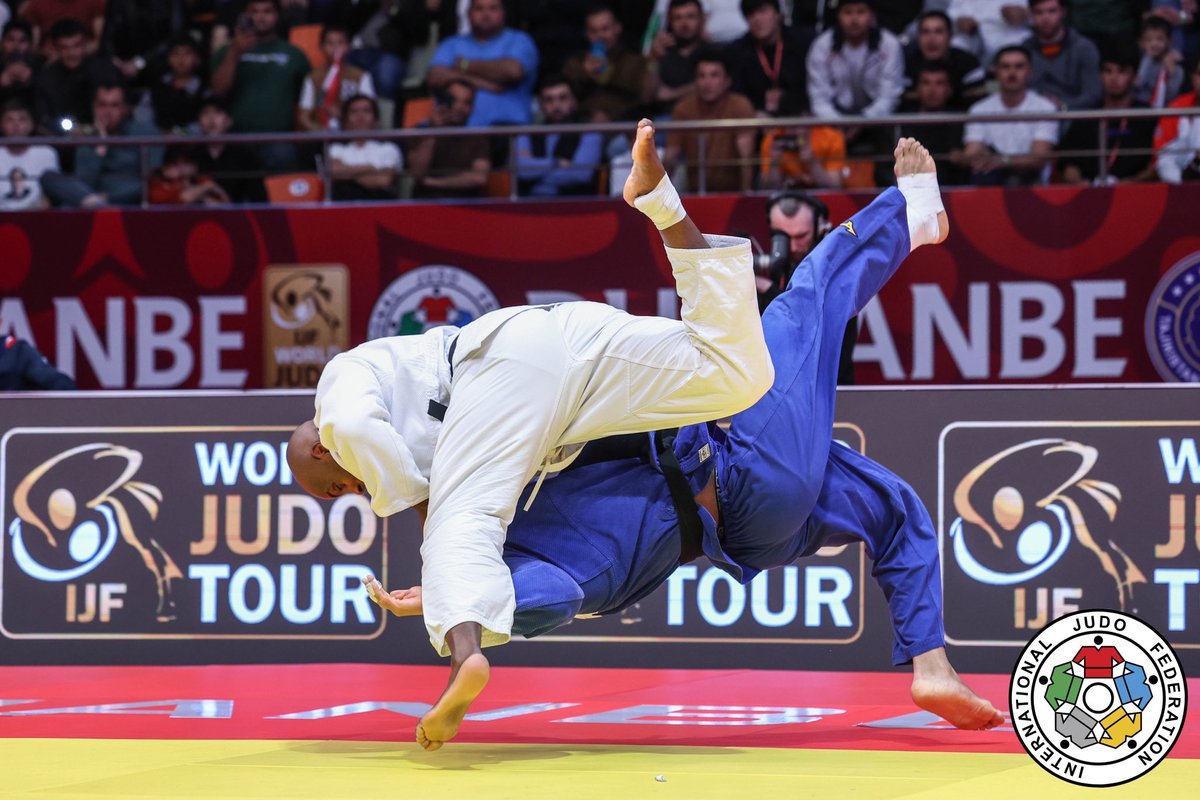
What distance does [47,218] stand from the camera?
8.23 m

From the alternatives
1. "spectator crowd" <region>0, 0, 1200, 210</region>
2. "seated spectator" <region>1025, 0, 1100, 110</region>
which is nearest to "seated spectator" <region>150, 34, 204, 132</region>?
"spectator crowd" <region>0, 0, 1200, 210</region>

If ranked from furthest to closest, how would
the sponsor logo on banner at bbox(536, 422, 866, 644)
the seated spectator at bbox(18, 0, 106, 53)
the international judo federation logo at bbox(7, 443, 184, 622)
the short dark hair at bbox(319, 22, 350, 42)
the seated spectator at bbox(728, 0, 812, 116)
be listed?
the seated spectator at bbox(18, 0, 106, 53), the short dark hair at bbox(319, 22, 350, 42), the seated spectator at bbox(728, 0, 812, 116), the international judo federation logo at bbox(7, 443, 184, 622), the sponsor logo on banner at bbox(536, 422, 866, 644)

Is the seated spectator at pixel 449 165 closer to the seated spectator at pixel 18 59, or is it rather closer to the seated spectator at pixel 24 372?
the seated spectator at pixel 24 372

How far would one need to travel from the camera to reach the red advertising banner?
7398mm

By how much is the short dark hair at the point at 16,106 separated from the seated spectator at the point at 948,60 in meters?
5.16

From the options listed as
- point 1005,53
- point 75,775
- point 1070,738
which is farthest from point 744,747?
point 1005,53

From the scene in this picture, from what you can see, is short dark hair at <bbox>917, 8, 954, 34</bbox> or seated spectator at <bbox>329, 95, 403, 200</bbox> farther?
short dark hair at <bbox>917, 8, 954, 34</bbox>

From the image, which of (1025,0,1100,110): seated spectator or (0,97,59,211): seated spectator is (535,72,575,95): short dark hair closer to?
(1025,0,1100,110): seated spectator

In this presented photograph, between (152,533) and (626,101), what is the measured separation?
4.44 m

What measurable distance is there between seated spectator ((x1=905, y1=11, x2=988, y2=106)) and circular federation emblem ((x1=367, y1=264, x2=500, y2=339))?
9.04 feet

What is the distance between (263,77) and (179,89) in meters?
0.72

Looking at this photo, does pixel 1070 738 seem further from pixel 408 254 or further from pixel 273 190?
pixel 273 190

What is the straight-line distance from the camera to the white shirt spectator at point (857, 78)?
28.6 feet

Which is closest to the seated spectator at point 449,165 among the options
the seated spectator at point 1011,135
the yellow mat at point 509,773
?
the seated spectator at point 1011,135
